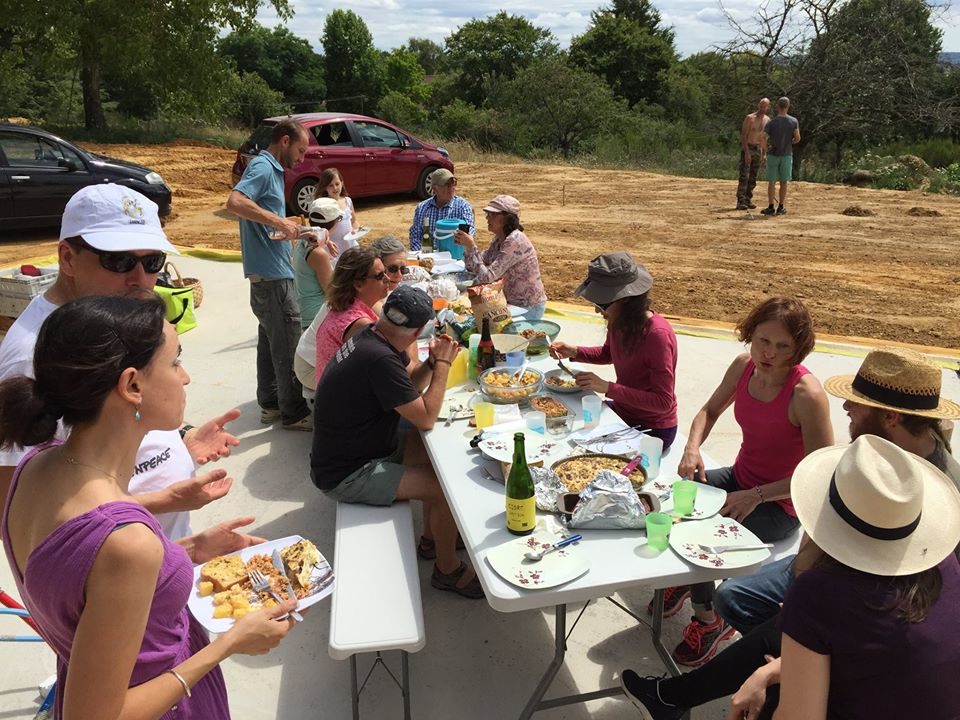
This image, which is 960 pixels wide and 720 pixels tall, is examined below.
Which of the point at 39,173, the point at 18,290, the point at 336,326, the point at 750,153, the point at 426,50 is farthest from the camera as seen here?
the point at 426,50

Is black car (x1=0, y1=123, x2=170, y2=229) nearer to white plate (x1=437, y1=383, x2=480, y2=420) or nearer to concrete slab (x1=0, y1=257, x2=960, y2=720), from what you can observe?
concrete slab (x1=0, y1=257, x2=960, y2=720)

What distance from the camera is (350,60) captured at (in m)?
52.4

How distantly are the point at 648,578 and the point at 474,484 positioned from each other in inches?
32.4

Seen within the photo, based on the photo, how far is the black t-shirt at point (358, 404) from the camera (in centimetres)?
318

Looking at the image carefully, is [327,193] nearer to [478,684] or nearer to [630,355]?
[630,355]

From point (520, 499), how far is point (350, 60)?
55.7 meters

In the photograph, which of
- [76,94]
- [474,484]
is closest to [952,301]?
[474,484]

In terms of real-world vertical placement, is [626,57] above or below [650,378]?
above

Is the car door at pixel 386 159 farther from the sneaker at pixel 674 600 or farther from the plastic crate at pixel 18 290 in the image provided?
the sneaker at pixel 674 600

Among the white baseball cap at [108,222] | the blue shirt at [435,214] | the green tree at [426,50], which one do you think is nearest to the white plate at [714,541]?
the white baseball cap at [108,222]

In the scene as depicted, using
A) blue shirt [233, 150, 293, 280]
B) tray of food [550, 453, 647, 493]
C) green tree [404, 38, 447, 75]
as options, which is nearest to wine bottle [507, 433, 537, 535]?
tray of food [550, 453, 647, 493]

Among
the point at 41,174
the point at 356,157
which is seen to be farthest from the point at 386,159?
the point at 41,174

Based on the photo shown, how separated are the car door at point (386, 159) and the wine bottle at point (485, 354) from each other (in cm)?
963

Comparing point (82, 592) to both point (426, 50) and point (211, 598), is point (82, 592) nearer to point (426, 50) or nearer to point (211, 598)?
point (211, 598)
